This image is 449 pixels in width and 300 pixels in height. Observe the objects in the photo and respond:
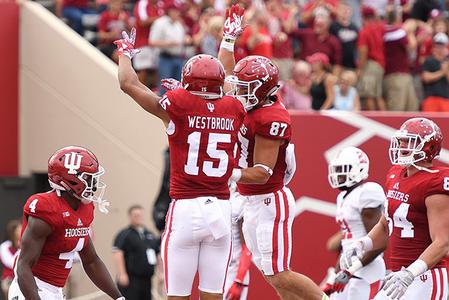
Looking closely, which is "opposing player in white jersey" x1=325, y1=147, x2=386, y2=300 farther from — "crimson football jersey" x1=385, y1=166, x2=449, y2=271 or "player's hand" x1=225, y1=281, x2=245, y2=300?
"crimson football jersey" x1=385, y1=166, x2=449, y2=271

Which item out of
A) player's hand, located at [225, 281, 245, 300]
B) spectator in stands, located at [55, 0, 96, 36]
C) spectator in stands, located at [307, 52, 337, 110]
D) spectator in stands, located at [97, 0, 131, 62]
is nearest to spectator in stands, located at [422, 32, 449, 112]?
spectator in stands, located at [307, 52, 337, 110]

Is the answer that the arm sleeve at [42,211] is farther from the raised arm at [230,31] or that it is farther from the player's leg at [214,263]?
the raised arm at [230,31]

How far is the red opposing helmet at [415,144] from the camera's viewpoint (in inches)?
308

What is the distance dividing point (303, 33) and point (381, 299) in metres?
8.55

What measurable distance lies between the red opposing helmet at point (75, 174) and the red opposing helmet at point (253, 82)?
4.45 feet

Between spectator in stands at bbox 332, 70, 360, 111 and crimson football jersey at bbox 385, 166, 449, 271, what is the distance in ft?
21.3

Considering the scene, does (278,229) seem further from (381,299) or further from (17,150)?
(17,150)

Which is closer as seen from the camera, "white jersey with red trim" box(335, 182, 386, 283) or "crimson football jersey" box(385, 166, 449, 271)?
"crimson football jersey" box(385, 166, 449, 271)

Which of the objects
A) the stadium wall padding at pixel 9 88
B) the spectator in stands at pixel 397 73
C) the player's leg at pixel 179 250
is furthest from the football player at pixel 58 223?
the stadium wall padding at pixel 9 88

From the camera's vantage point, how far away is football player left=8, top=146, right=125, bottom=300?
24.2 ft

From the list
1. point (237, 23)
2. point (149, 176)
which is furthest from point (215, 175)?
point (149, 176)

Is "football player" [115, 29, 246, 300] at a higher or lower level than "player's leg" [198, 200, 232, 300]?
higher

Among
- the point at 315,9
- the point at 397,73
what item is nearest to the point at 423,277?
the point at 397,73

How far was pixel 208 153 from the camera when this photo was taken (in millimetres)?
7855
